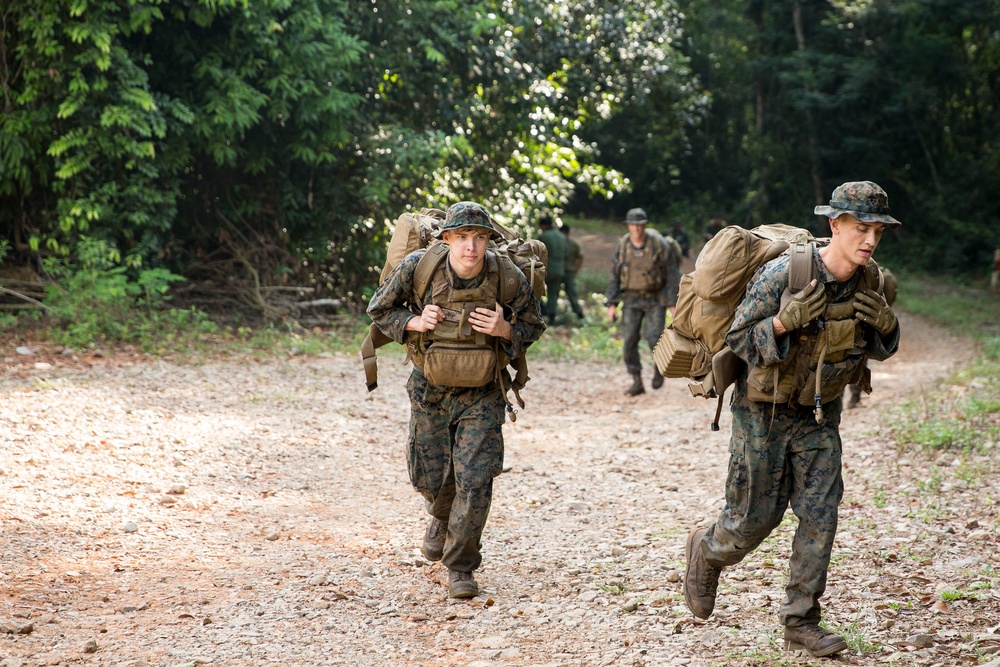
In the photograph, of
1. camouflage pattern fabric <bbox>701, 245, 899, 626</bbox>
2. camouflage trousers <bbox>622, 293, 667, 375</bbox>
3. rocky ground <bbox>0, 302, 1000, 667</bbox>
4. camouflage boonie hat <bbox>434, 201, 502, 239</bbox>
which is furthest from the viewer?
camouflage trousers <bbox>622, 293, 667, 375</bbox>

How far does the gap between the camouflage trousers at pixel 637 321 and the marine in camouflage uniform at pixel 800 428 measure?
683 cm

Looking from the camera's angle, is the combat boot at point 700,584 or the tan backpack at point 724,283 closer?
the tan backpack at point 724,283

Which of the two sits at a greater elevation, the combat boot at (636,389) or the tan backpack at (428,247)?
the tan backpack at (428,247)

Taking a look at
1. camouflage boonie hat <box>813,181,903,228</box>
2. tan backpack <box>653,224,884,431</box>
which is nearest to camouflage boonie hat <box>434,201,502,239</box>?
tan backpack <box>653,224,884,431</box>

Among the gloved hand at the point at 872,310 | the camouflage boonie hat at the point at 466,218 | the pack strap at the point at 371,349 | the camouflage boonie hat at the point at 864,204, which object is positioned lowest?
the pack strap at the point at 371,349

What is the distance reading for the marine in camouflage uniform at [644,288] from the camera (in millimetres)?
11320

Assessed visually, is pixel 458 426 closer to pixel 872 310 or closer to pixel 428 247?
pixel 428 247

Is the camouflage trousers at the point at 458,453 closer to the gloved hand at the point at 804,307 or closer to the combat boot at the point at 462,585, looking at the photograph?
the combat boot at the point at 462,585

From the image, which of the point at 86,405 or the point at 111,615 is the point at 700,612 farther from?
the point at 86,405

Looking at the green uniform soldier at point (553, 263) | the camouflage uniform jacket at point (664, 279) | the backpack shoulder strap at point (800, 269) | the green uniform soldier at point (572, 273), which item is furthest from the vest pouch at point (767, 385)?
the green uniform soldier at point (572, 273)

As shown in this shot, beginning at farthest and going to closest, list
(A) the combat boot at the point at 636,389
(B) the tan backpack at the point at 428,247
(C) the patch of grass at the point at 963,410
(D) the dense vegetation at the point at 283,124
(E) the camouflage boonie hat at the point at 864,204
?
(D) the dense vegetation at the point at 283,124 → (A) the combat boot at the point at 636,389 → (C) the patch of grass at the point at 963,410 → (B) the tan backpack at the point at 428,247 → (E) the camouflage boonie hat at the point at 864,204

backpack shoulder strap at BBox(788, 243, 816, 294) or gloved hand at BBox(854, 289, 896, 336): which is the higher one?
backpack shoulder strap at BBox(788, 243, 816, 294)

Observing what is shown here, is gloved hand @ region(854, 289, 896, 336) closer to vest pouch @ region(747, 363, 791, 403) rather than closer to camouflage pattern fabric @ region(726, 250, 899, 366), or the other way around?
camouflage pattern fabric @ region(726, 250, 899, 366)

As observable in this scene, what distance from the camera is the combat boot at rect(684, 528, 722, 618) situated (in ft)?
15.8
